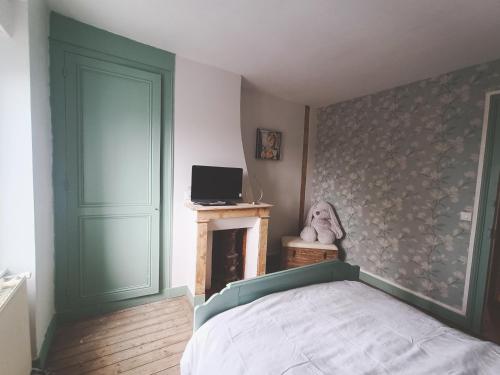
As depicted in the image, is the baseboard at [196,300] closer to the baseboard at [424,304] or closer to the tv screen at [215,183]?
the tv screen at [215,183]

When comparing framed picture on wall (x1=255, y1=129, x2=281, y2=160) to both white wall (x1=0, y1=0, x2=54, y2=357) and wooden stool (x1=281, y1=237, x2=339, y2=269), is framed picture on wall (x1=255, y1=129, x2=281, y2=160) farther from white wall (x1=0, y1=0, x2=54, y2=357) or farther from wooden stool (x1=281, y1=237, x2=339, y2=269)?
white wall (x1=0, y1=0, x2=54, y2=357)

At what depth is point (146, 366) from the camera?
1505 mm

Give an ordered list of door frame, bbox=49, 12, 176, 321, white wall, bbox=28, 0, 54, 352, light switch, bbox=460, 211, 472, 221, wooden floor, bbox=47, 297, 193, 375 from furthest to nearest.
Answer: light switch, bbox=460, 211, 472, 221, door frame, bbox=49, 12, 176, 321, wooden floor, bbox=47, 297, 193, 375, white wall, bbox=28, 0, 54, 352

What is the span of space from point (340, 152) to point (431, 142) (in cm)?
105

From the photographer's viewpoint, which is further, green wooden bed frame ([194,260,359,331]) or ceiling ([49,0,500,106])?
ceiling ([49,0,500,106])

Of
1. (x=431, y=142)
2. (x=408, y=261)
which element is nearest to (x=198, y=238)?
(x=408, y=261)

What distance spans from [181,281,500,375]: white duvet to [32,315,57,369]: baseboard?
107 centimetres

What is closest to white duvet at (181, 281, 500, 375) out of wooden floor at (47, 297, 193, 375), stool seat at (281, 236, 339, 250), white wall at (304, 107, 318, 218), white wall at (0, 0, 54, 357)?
wooden floor at (47, 297, 193, 375)

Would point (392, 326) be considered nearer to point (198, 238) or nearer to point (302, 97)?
point (198, 238)

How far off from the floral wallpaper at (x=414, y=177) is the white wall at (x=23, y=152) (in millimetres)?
3099

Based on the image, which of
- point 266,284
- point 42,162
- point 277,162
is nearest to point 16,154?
point 42,162

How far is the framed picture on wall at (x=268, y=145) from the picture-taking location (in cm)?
310

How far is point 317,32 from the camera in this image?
5.61ft

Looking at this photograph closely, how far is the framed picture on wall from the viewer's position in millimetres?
3099
